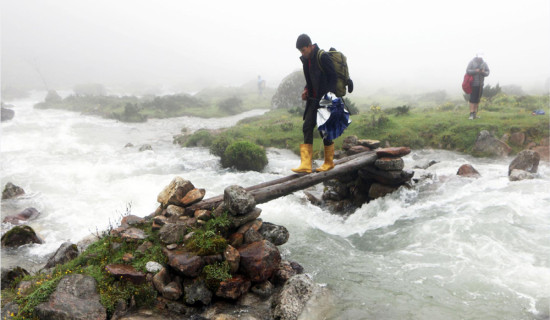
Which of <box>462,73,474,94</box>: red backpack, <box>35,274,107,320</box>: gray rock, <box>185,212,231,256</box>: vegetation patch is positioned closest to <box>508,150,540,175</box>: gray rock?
<box>462,73,474,94</box>: red backpack

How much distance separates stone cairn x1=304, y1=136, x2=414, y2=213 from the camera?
436 inches

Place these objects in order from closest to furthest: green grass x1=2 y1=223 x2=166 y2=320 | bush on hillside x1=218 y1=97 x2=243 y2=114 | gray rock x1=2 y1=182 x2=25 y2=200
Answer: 1. green grass x1=2 y1=223 x2=166 y2=320
2. gray rock x1=2 y1=182 x2=25 y2=200
3. bush on hillside x1=218 y1=97 x2=243 y2=114

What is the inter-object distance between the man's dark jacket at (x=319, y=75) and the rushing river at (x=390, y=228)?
4.03 metres

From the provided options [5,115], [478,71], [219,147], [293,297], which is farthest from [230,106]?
[293,297]

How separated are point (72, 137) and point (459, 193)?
89.6 feet

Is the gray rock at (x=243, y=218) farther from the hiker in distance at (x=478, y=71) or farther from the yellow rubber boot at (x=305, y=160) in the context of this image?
the hiker in distance at (x=478, y=71)

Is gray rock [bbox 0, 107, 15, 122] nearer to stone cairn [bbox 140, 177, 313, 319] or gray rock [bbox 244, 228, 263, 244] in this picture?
stone cairn [bbox 140, 177, 313, 319]

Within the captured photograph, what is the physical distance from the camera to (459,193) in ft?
34.7

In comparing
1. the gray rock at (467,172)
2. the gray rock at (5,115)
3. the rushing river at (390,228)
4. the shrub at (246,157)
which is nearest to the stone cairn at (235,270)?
the rushing river at (390,228)

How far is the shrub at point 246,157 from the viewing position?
17000 mm

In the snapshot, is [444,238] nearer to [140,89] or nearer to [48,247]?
[48,247]

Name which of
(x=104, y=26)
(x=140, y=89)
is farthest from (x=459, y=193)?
(x=104, y=26)

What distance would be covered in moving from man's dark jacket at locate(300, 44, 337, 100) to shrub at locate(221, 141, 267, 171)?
9.42m

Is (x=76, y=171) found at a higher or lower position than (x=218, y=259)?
lower
